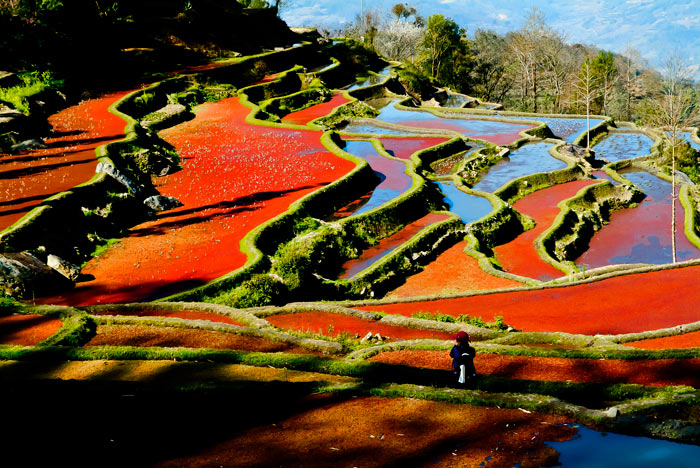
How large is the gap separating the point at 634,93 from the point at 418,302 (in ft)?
282

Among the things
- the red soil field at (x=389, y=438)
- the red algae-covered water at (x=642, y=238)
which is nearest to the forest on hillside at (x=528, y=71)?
the red algae-covered water at (x=642, y=238)

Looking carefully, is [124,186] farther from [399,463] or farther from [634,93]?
[634,93]

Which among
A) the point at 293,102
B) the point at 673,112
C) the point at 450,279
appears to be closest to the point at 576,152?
the point at 673,112

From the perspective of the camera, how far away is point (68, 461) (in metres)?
8.66

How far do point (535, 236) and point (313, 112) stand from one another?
28445 mm

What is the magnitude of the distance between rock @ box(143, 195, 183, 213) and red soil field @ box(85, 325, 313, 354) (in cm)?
1372

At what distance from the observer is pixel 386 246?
27.5 meters

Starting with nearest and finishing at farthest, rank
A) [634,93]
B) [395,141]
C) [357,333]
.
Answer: [357,333]
[395,141]
[634,93]

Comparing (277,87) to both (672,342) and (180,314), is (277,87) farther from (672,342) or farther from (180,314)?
(672,342)

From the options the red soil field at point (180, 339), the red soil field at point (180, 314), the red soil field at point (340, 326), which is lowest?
the red soil field at point (340, 326)

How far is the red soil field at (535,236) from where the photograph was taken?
84.9 ft

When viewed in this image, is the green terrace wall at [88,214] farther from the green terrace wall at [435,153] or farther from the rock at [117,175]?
the green terrace wall at [435,153]

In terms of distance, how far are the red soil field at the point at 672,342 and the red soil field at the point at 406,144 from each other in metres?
27.8

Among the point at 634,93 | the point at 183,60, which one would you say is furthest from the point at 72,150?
the point at 634,93
